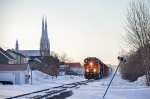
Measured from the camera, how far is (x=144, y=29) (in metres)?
35.8

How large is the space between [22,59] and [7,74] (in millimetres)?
46552

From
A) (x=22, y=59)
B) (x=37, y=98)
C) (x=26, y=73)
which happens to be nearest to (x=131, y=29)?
(x=37, y=98)

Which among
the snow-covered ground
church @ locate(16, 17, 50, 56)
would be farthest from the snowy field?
church @ locate(16, 17, 50, 56)

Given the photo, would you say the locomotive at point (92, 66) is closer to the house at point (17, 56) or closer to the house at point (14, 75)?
the house at point (14, 75)

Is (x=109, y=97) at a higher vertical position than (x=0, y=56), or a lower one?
lower

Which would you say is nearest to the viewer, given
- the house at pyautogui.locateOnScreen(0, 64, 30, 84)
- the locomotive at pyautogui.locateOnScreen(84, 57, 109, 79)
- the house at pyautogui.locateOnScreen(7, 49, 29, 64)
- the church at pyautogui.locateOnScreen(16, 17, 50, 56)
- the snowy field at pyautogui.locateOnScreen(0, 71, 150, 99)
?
the snowy field at pyautogui.locateOnScreen(0, 71, 150, 99)

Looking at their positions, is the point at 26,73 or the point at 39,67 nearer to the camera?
the point at 26,73

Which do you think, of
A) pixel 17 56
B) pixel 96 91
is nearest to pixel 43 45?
pixel 17 56

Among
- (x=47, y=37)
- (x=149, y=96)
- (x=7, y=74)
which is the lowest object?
(x=149, y=96)

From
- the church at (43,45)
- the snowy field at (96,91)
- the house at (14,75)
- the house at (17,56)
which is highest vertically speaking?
the church at (43,45)

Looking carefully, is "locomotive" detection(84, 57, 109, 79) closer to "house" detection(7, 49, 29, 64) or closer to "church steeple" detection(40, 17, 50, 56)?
"house" detection(7, 49, 29, 64)

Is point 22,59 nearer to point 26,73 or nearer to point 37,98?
point 26,73

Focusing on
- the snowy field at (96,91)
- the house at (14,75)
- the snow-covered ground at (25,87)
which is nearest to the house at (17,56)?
the snow-covered ground at (25,87)

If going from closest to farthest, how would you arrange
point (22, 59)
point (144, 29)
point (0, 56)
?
1. point (144, 29)
2. point (0, 56)
3. point (22, 59)
